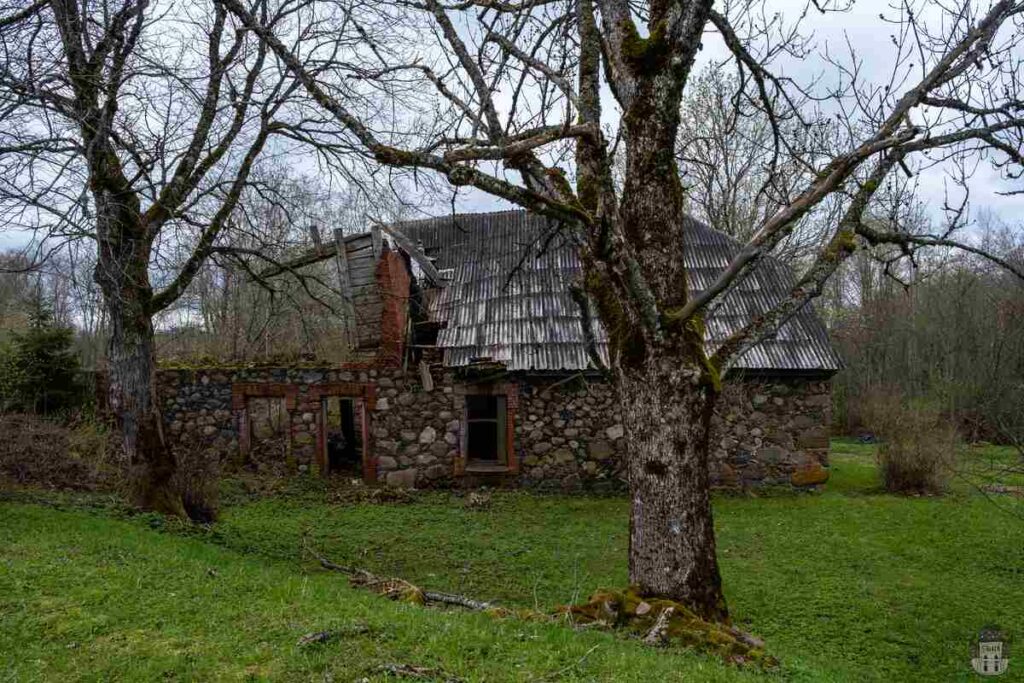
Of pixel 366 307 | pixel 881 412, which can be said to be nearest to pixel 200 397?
pixel 366 307

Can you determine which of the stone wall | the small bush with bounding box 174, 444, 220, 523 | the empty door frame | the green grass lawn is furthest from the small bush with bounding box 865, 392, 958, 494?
the small bush with bounding box 174, 444, 220, 523

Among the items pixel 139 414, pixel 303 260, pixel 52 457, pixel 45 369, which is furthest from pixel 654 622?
pixel 45 369

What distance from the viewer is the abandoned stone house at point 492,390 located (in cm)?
1402

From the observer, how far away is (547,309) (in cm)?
1498

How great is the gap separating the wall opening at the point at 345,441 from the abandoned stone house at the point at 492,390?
0.58 feet

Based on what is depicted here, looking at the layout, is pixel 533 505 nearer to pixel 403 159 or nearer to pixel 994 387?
pixel 403 159

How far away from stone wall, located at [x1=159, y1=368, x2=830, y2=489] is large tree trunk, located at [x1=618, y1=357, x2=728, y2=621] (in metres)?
8.31

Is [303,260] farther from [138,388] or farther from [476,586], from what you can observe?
[476,586]

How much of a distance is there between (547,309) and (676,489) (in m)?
9.56

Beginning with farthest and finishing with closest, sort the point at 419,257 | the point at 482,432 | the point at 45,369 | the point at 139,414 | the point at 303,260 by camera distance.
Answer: the point at 482,432 < the point at 45,369 < the point at 419,257 < the point at 303,260 < the point at 139,414

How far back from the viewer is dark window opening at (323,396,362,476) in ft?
51.3

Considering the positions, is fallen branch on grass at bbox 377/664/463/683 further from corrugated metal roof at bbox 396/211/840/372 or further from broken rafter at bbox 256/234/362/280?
corrugated metal roof at bbox 396/211/840/372

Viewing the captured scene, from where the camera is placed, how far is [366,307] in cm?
1452

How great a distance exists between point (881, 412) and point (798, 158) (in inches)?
652
